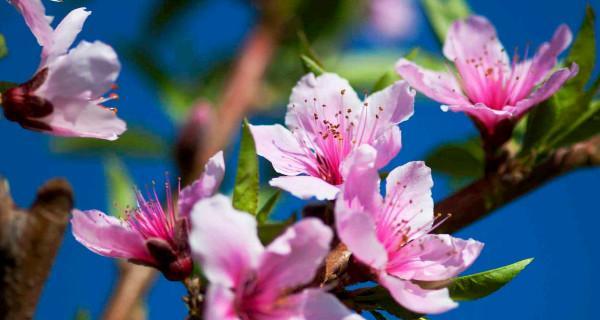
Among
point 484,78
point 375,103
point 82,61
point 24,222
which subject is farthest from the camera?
point 484,78

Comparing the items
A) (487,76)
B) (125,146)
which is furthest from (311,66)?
(125,146)

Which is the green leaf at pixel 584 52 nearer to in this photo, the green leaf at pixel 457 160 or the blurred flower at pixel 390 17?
the green leaf at pixel 457 160

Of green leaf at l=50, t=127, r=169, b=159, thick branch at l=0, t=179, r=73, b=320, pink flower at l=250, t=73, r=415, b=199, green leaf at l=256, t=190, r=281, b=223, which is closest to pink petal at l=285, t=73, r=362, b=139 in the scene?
pink flower at l=250, t=73, r=415, b=199

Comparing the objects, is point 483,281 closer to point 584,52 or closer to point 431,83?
point 431,83

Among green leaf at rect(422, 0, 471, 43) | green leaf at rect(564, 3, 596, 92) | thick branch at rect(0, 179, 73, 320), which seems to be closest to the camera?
thick branch at rect(0, 179, 73, 320)

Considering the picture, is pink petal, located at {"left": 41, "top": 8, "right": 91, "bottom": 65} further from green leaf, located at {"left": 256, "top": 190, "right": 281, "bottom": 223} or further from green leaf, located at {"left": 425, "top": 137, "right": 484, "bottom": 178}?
green leaf, located at {"left": 425, "top": 137, "right": 484, "bottom": 178}

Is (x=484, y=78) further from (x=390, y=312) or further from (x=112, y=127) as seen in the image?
(x=112, y=127)

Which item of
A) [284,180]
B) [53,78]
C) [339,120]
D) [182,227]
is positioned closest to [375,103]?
[339,120]
